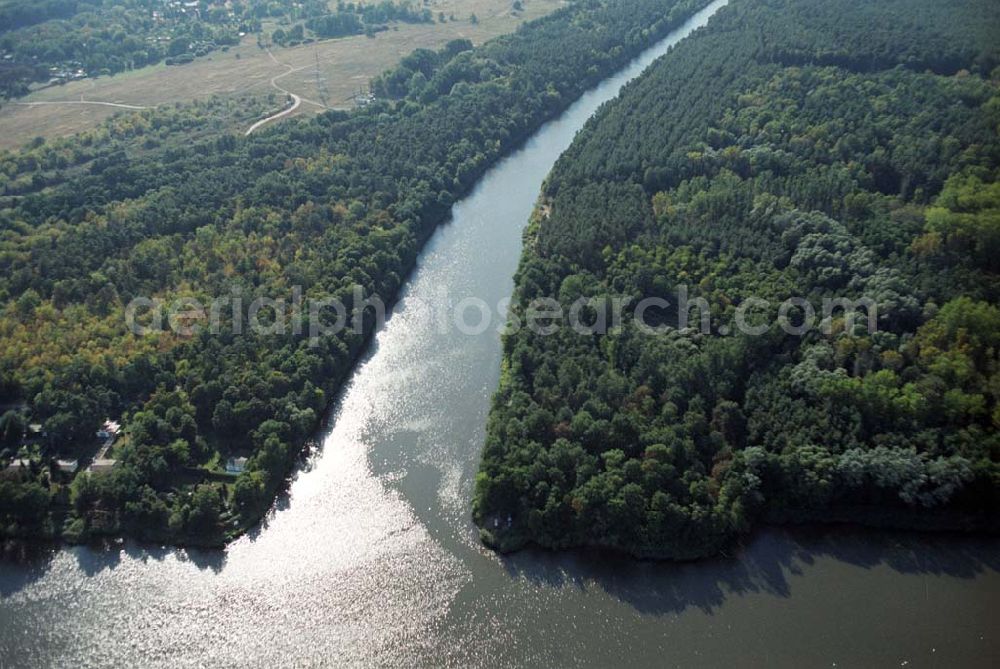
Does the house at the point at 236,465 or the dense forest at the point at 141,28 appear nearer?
the house at the point at 236,465

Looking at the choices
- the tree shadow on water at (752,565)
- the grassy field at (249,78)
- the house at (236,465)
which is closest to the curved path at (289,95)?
the grassy field at (249,78)

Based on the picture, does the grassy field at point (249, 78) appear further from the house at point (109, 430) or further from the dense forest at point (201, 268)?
the house at point (109, 430)

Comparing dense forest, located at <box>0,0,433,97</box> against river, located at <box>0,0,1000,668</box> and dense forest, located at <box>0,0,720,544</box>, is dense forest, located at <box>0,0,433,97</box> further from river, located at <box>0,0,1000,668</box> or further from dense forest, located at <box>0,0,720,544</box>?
river, located at <box>0,0,1000,668</box>

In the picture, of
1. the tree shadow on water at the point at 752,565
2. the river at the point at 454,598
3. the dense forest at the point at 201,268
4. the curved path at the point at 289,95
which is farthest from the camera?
the curved path at the point at 289,95

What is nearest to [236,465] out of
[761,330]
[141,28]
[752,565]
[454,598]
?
[454,598]

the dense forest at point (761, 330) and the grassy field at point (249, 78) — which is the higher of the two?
the dense forest at point (761, 330)

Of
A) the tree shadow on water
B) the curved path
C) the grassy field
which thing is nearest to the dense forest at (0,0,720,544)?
the curved path

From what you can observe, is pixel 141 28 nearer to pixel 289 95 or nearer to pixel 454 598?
pixel 289 95
